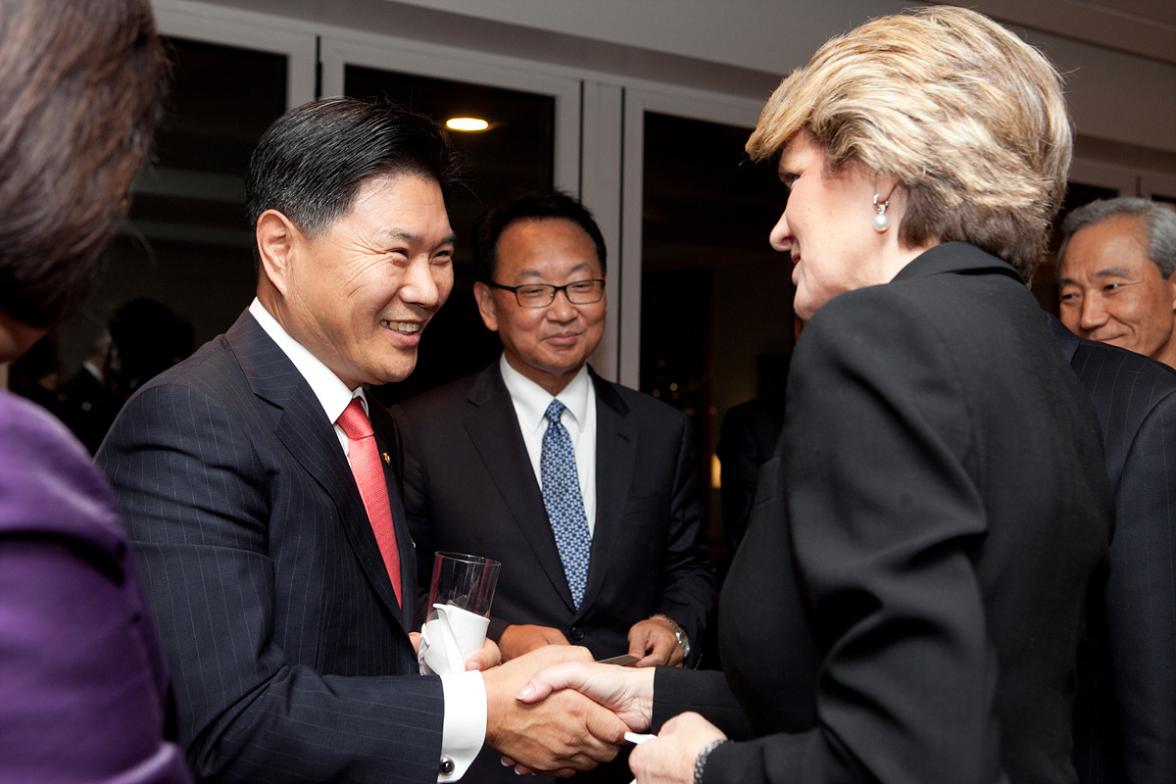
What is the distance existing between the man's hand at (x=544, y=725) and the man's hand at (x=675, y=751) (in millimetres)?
359

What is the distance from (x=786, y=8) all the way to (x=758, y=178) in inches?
27.9

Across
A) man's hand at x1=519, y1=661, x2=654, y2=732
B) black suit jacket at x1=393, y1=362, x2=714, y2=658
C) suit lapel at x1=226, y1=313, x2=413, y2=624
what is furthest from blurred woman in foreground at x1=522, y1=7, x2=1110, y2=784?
black suit jacket at x1=393, y1=362, x2=714, y2=658

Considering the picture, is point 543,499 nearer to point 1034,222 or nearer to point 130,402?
point 130,402

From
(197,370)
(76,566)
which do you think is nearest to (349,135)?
(197,370)

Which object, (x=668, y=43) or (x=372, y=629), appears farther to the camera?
(x=668, y=43)

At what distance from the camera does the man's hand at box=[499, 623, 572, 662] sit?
2.58 meters

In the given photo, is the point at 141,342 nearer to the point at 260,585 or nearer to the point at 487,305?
the point at 487,305

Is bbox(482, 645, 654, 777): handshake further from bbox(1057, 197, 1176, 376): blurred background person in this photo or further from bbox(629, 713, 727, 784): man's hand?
bbox(1057, 197, 1176, 376): blurred background person

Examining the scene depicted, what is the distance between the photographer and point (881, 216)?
1317 millimetres

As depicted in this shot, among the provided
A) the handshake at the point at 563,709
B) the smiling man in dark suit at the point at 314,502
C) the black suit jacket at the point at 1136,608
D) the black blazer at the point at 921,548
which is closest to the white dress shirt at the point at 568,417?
the smiling man in dark suit at the point at 314,502

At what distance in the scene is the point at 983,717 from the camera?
105 centimetres

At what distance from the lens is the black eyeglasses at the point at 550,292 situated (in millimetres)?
3225

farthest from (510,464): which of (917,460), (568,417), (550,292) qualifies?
(917,460)

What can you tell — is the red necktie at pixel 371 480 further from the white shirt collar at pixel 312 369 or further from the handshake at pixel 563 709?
the handshake at pixel 563 709
